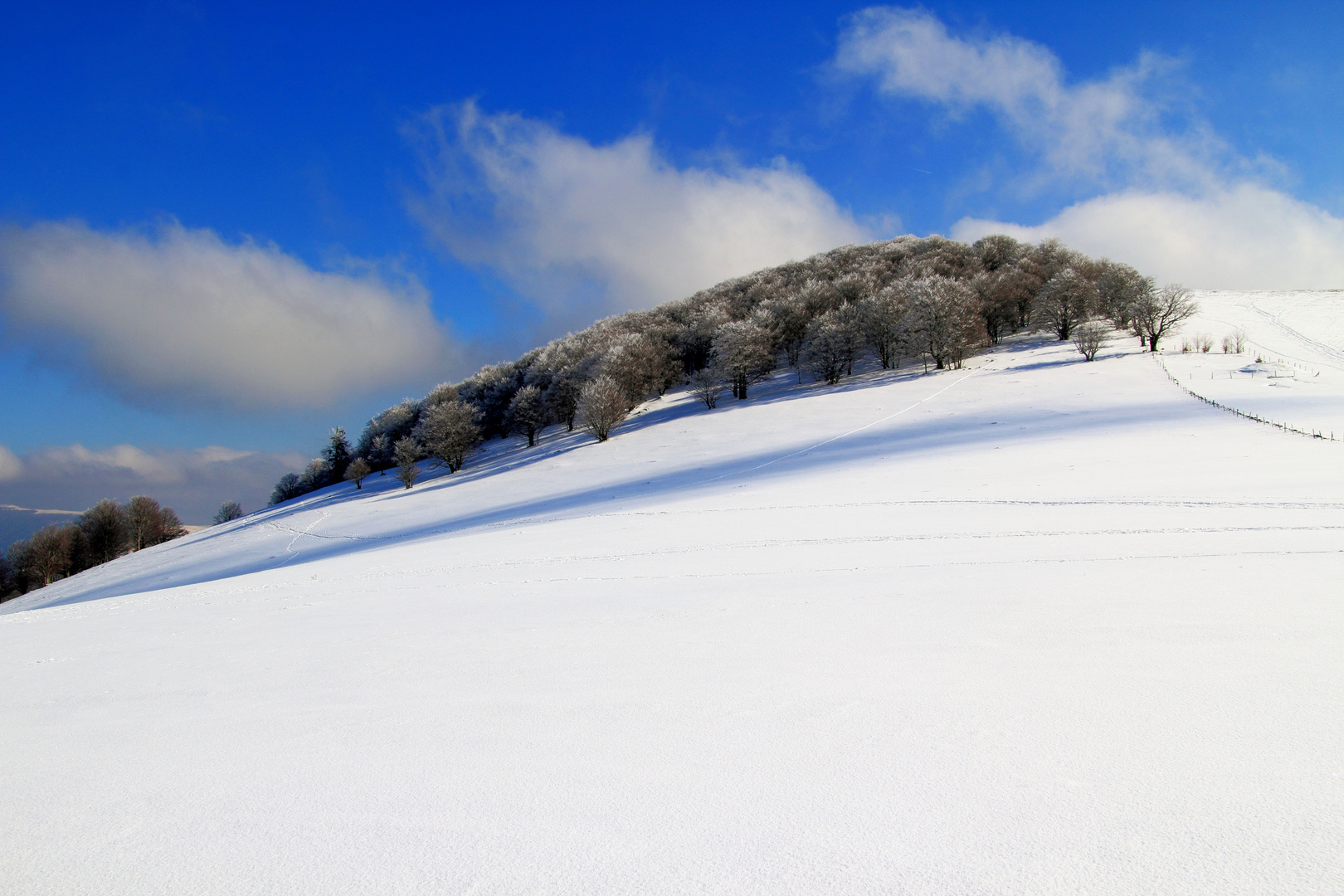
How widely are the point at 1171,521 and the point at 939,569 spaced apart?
5149 millimetres

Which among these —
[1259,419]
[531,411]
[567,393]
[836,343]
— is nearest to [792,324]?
[836,343]

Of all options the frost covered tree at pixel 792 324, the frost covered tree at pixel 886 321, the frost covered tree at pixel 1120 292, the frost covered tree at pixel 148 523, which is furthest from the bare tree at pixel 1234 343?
the frost covered tree at pixel 148 523

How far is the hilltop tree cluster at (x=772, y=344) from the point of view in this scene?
49.1 meters

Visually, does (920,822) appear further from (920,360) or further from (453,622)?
(920,360)

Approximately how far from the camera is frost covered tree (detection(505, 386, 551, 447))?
190ft

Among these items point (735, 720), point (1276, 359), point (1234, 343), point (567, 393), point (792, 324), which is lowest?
point (735, 720)

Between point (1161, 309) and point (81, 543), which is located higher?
point (1161, 309)

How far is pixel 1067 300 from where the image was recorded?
5231 centimetres

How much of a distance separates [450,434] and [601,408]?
17729 millimetres

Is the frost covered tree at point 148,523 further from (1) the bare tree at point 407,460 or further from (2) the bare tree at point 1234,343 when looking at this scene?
(2) the bare tree at point 1234,343

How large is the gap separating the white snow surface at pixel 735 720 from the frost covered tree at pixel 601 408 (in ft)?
116

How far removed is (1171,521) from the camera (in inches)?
403

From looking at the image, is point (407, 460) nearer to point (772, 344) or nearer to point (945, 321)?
point (772, 344)

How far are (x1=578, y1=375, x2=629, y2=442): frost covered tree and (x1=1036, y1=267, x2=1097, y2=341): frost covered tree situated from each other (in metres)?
39.6
